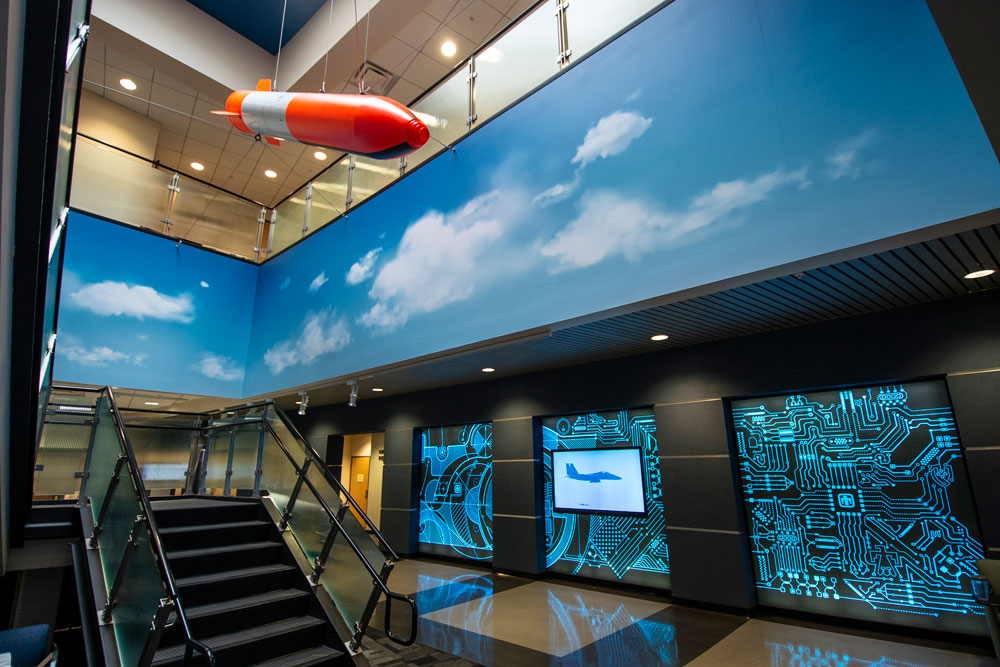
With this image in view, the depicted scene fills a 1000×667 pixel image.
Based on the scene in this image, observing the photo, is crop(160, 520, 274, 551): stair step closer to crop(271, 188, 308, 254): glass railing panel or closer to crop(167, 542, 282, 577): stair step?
crop(167, 542, 282, 577): stair step

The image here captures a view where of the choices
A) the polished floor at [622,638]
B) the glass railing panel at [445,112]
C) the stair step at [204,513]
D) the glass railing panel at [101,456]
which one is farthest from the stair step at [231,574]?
the glass railing panel at [445,112]

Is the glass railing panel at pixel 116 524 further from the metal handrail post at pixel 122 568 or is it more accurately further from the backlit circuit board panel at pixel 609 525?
the backlit circuit board panel at pixel 609 525

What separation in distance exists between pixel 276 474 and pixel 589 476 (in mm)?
3986

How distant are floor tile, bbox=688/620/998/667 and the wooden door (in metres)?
7.95

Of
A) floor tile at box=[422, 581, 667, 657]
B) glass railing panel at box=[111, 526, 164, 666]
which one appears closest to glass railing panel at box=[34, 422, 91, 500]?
glass railing panel at box=[111, 526, 164, 666]

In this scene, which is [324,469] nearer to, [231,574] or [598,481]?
[231,574]

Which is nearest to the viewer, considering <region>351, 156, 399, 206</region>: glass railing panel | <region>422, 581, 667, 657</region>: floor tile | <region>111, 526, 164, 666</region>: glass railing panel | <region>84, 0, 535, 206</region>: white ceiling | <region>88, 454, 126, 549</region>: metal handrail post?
<region>111, 526, 164, 666</region>: glass railing panel

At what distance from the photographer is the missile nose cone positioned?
4.43 metres

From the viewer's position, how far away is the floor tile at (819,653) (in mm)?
3908

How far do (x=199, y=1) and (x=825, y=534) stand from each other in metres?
11.4

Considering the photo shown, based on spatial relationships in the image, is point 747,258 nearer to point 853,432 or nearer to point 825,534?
point 853,432

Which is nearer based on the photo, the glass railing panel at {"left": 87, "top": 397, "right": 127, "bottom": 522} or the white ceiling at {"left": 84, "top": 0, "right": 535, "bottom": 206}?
the glass railing panel at {"left": 87, "top": 397, "right": 127, "bottom": 522}

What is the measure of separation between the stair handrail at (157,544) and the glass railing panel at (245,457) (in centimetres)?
141

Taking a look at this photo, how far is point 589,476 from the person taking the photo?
693cm
